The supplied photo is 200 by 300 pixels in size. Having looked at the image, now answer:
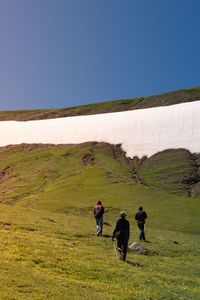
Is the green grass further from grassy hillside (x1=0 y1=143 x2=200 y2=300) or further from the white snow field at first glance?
the white snow field

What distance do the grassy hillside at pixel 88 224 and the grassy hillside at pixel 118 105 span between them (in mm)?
61330

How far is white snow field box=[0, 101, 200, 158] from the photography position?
99625mm

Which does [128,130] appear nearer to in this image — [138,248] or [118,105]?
[118,105]

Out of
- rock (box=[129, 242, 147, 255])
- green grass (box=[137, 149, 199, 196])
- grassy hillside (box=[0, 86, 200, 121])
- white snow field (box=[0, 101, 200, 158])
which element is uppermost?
grassy hillside (box=[0, 86, 200, 121])

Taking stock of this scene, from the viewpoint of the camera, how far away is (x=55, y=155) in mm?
103812

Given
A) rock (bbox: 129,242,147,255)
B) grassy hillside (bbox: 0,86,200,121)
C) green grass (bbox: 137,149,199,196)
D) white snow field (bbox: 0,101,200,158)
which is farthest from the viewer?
grassy hillside (bbox: 0,86,200,121)

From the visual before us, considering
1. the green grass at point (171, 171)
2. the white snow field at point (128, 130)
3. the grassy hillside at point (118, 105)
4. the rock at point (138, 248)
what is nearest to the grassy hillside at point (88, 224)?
the green grass at point (171, 171)

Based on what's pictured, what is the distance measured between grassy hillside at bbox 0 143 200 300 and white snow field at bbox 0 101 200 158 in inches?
286

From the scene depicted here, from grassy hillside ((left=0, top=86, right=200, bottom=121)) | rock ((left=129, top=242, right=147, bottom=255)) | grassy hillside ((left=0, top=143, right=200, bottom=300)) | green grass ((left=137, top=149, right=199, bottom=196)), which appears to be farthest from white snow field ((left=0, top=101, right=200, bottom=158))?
rock ((left=129, top=242, right=147, bottom=255))

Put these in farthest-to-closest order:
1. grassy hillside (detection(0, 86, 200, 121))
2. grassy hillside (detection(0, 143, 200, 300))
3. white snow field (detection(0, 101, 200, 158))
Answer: grassy hillside (detection(0, 86, 200, 121)), white snow field (detection(0, 101, 200, 158)), grassy hillside (detection(0, 143, 200, 300))

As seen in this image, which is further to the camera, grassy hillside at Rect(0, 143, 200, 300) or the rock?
the rock

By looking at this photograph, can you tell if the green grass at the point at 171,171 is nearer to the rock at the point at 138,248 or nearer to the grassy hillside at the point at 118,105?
the rock at the point at 138,248

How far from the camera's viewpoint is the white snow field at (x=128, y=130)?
3922 inches

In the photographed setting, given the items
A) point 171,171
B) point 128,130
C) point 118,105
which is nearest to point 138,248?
point 171,171
